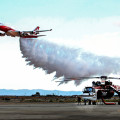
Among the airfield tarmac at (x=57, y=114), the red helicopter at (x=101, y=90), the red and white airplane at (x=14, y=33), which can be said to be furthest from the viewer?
the red and white airplane at (x=14, y=33)

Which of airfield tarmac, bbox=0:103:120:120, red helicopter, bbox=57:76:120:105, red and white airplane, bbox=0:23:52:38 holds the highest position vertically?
red and white airplane, bbox=0:23:52:38

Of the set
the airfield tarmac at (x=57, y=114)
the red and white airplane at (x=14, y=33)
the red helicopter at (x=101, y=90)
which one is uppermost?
the red and white airplane at (x=14, y=33)

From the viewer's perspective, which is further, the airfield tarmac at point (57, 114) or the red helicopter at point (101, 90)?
the red helicopter at point (101, 90)

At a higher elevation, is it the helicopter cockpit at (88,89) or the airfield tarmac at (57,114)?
the helicopter cockpit at (88,89)

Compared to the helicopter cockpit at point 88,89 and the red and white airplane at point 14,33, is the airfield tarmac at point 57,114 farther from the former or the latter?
the red and white airplane at point 14,33

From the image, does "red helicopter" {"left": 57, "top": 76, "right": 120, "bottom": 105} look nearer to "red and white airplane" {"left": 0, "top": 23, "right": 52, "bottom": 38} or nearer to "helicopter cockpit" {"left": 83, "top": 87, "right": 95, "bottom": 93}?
"helicopter cockpit" {"left": 83, "top": 87, "right": 95, "bottom": 93}

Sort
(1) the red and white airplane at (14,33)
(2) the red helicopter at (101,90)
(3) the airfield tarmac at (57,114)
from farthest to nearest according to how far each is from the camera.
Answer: (1) the red and white airplane at (14,33) < (2) the red helicopter at (101,90) < (3) the airfield tarmac at (57,114)

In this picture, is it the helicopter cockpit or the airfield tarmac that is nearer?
the airfield tarmac

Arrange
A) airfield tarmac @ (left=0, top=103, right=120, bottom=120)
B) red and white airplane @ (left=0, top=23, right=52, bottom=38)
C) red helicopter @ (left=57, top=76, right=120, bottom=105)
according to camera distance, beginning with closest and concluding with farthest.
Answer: airfield tarmac @ (left=0, top=103, right=120, bottom=120) < red helicopter @ (left=57, top=76, right=120, bottom=105) < red and white airplane @ (left=0, top=23, right=52, bottom=38)

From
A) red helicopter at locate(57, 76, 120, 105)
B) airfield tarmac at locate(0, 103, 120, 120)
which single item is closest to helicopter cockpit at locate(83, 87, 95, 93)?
red helicopter at locate(57, 76, 120, 105)

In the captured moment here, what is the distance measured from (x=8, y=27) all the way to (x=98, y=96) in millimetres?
28546

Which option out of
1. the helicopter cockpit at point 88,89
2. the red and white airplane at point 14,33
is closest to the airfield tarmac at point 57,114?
the helicopter cockpit at point 88,89

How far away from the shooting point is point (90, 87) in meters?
53.2

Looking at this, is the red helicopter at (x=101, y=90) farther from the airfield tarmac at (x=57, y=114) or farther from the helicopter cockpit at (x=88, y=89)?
the airfield tarmac at (x=57, y=114)
